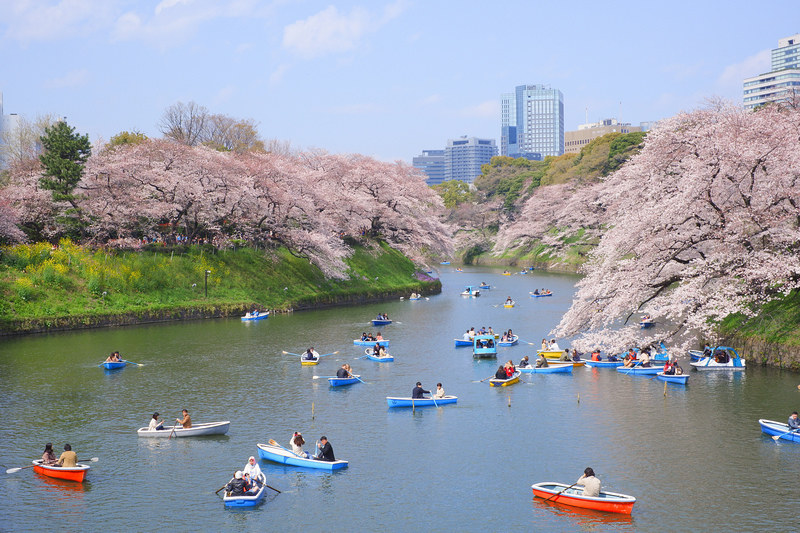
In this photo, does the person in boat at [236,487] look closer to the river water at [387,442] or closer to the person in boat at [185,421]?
the river water at [387,442]

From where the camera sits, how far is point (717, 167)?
3388 centimetres

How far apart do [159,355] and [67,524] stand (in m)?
23.0

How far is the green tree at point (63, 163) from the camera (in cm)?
5375

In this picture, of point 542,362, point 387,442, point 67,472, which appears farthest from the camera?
point 542,362

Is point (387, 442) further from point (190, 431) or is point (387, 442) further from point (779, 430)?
point (779, 430)

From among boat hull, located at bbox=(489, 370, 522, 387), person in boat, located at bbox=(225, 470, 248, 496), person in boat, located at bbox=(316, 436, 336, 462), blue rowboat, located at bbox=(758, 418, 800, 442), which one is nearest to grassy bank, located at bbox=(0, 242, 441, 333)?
boat hull, located at bbox=(489, 370, 522, 387)

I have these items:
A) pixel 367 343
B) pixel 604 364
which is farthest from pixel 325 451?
pixel 604 364

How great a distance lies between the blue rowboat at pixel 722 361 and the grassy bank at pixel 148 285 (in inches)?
1504

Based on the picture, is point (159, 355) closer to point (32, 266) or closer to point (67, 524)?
point (32, 266)

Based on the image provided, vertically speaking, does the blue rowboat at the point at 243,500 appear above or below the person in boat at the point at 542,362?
below

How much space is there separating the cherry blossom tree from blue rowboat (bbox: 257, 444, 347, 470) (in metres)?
19.9

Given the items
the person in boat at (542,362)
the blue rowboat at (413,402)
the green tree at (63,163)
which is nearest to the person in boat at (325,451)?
the blue rowboat at (413,402)

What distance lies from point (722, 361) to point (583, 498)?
2027cm

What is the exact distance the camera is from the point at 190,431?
85.6 ft
